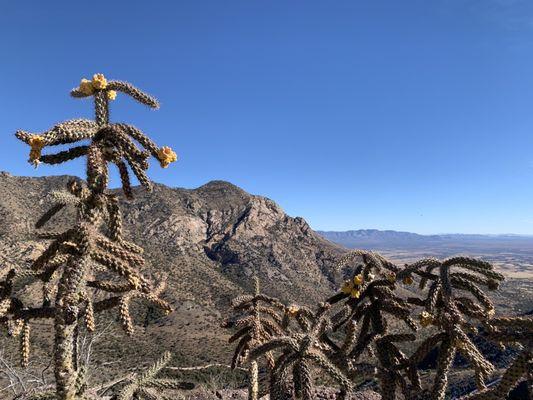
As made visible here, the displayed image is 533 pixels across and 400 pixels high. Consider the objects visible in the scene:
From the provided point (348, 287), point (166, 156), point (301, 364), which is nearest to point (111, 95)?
point (166, 156)

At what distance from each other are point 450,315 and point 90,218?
15.4 ft

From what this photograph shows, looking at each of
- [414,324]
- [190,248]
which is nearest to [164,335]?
[414,324]

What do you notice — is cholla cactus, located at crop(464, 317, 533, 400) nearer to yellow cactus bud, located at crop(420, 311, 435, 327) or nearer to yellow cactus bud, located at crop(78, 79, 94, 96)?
yellow cactus bud, located at crop(420, 311, 435, 327)

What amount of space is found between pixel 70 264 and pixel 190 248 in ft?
302

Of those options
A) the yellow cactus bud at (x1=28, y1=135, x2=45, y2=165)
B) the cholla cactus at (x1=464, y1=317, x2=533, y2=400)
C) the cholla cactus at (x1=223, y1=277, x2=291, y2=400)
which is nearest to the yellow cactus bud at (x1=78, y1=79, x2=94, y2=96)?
the yellow cactus bud at (x1=28, y1=135, x2=45, y2=165)

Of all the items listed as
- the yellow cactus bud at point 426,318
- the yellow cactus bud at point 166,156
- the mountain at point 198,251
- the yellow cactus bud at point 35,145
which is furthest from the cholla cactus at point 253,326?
the mountain at point 198,251

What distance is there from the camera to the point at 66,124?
4434 mm

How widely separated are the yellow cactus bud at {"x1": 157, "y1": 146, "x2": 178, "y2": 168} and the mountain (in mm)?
28403

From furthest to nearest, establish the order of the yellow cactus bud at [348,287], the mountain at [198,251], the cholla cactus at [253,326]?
the mountain at [198,251] < the cholla cactus at [253,326] < the yellow cactus bud at [348,287]

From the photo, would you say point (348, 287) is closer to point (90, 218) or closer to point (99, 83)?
point (90, 218)

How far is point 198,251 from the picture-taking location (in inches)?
3799

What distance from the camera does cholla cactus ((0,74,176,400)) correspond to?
4.21 m

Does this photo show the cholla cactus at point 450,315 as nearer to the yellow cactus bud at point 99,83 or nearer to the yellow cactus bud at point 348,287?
the yellow cactus bud at point 348,287

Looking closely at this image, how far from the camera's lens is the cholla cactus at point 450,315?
564cm
